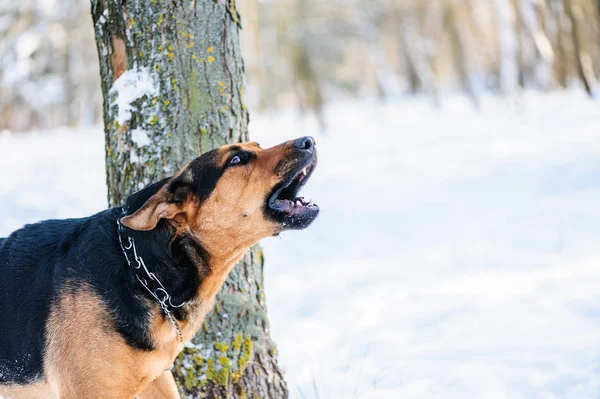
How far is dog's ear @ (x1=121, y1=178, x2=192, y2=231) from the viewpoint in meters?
3.68

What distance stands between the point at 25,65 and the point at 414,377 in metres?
35.6

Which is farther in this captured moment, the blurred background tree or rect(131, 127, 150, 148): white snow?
the blurred background tree

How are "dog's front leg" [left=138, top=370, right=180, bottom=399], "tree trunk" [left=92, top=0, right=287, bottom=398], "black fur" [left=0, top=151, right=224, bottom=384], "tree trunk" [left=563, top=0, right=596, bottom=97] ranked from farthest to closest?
"tree trunk" [left=563, top=0, right=596, bottom=97]
"tree trunk" [left=92, top=0, right=287, bottom=398]
"dog's front leg" [left=138, top=370, right=180, bottom=399]
"black fur" [left=0, top=151, right=224, bottom=384]

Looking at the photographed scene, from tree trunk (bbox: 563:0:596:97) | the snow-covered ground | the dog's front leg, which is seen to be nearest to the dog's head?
the dog's front leg

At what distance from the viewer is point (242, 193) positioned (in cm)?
407

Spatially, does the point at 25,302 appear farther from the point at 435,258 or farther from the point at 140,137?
the point at 435,258

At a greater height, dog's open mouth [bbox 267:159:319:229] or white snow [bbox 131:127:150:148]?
white snow [bbox 131:127:150:148]

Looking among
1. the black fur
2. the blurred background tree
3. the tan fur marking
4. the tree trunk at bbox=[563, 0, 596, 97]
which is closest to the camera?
the tan fur marking

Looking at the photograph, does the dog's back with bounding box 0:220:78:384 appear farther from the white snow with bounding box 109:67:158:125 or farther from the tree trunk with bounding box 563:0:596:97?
the tree trunk with bounding box 563:0:596:97

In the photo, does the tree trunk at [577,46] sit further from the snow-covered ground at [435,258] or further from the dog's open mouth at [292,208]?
the dog's open mouth at [292,208]

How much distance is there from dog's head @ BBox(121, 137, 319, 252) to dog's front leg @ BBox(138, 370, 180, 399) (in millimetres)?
905

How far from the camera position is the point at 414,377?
5355mm

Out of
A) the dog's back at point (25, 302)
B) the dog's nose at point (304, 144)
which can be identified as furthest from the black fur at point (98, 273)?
the dog's nose at point (304, 144)

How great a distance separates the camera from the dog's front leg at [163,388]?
421cm
